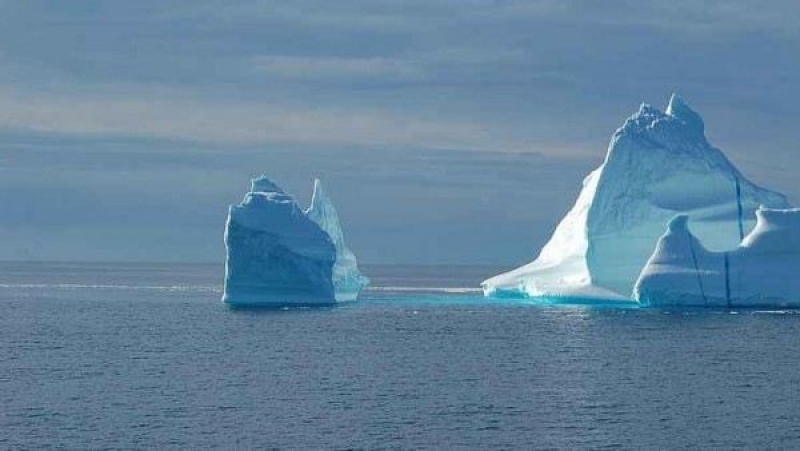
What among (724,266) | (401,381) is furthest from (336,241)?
(401,381)

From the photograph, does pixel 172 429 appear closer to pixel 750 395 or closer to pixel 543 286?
pixel 750 395

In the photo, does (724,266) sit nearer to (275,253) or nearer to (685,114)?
(685,114)

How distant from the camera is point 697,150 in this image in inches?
2520

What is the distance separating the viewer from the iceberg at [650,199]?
62594 mm

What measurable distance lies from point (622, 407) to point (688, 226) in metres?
28.5

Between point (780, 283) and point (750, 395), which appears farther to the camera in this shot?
point (780, 283)

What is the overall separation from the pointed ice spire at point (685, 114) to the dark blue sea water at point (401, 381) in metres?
8.64

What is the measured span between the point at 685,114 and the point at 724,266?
9.52 meters

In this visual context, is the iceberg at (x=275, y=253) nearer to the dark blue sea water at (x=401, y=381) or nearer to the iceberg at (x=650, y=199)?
the dark blue sea water at (x=401, y=381)

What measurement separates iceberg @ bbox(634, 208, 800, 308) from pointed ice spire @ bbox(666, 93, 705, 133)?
7.22 meters

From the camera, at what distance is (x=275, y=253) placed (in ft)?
200

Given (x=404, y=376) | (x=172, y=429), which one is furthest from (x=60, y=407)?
(x=404, y=376)

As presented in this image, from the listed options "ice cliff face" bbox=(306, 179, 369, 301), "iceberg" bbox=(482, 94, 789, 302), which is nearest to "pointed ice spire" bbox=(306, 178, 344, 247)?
"ice cliff face" bbox=(306, 179, 369, 301)

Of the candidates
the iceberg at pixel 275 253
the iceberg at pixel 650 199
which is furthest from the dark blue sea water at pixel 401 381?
the iceberg at pixel 650 199
